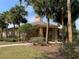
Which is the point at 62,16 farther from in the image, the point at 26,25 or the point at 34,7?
the point at 26,25

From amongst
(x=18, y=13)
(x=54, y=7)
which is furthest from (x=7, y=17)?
(x=54, y=7)

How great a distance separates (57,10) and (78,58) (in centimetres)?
1991

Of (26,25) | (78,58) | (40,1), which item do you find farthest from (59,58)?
(26,25)

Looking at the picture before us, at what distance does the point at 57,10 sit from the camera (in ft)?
117

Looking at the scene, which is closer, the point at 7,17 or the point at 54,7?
the point at 54,7

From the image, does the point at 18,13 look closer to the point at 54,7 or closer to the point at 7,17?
the point at 7,17

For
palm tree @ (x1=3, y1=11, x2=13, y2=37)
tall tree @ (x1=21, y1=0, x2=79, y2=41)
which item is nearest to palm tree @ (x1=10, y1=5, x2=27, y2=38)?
palm tree @ (x1=3, y1=11, x2=13, y2=37)

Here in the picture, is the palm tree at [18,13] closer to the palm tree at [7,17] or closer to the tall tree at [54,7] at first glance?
the palm tree at [7,17]

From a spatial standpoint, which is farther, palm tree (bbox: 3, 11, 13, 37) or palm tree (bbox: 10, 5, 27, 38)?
palm tree (bbox: 3, 11, 13, 37)

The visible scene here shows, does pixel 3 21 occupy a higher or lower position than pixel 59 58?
higher

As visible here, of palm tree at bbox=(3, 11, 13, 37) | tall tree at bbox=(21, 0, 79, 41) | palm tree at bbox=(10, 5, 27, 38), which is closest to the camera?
tall tree at bbox=(21, 0, 79, 41)

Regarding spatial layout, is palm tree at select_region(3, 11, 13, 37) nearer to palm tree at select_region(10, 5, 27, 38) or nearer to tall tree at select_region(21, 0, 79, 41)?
palm tree at select_region(10, 5, 27, 38)

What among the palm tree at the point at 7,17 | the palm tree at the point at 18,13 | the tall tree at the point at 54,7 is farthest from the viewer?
the palm tree at the point at 7,17

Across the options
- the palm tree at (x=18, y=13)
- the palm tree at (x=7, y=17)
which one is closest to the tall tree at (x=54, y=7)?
the palm tree at (x=18, y=13)
